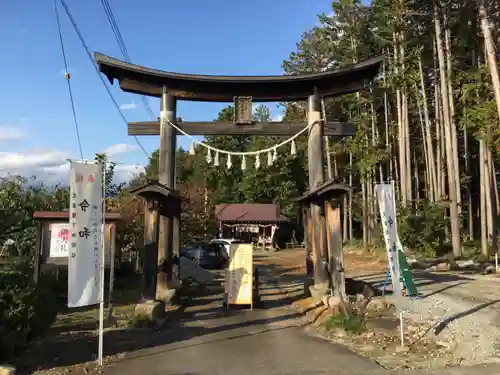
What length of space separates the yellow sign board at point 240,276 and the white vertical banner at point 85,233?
4.81 metres

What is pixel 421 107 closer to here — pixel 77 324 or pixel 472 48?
pixel 472 48

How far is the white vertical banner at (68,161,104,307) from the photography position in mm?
6672

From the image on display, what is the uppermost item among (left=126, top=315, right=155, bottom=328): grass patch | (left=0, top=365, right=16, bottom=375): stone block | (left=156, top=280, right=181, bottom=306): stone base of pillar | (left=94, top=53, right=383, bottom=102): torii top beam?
(left=94, top=53, right=383, bottom=102): torii top beam

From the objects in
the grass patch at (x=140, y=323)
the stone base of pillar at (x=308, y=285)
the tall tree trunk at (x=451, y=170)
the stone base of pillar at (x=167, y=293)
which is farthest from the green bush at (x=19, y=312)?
the tall tree trunk at (x=451, y=170)

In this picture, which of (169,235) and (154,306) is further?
(169,235)

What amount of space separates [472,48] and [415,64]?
438cm

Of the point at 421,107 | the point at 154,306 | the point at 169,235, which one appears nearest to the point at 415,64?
the point at 421,107

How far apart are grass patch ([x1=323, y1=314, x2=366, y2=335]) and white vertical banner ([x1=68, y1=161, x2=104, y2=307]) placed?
440 cm

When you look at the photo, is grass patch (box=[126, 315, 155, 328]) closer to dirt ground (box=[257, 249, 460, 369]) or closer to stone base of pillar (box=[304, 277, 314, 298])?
dirt ground (box=[257, 249, 460, 369])

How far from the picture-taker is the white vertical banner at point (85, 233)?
21.9ft

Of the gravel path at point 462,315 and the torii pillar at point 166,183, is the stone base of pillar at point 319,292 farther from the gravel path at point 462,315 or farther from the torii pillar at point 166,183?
the torii pillar at point 166,183

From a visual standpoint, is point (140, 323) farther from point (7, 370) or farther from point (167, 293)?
point (7, 370)

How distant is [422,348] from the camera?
7.12 m

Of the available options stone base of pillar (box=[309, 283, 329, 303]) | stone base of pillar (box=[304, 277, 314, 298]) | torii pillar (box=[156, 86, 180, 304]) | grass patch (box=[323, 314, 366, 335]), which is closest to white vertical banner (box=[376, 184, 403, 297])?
grass patch (box=[323, 314, 366, 335])
